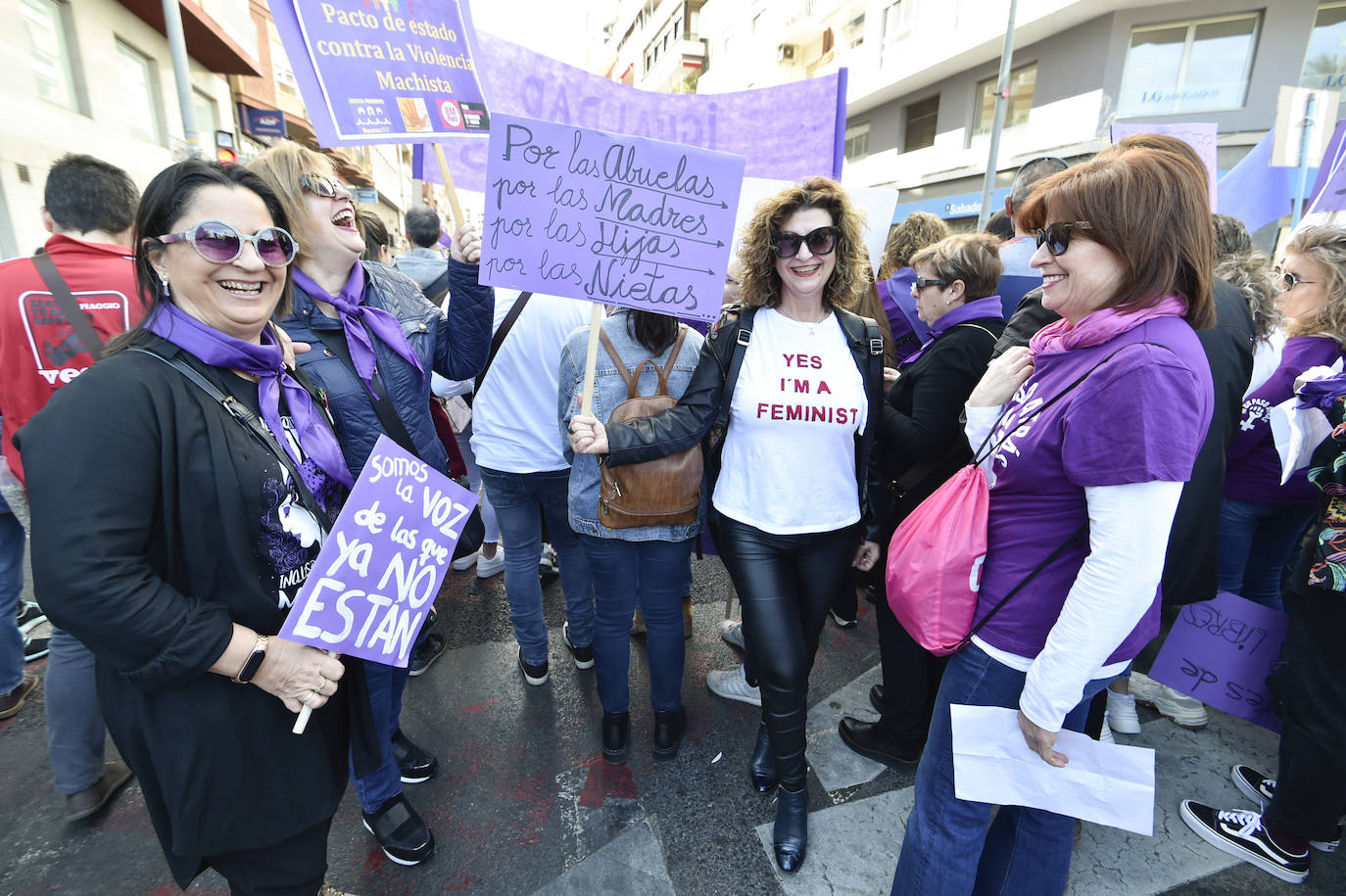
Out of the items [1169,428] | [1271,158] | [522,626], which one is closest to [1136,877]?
[1169,428]

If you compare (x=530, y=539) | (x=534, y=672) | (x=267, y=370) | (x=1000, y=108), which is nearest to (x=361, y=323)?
(x=267, y=370)

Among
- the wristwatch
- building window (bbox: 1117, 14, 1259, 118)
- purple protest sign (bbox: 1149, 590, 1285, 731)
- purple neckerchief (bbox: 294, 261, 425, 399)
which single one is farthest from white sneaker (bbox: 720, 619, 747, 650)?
building window (bbox: 1117, 14, 1259, 118)

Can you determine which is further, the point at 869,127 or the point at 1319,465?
the point at 869,127

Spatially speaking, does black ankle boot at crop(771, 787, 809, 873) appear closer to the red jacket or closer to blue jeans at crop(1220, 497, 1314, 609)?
blue jeans at crop(1220, 497, 1314, 609)

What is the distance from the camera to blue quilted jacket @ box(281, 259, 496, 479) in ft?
6.34

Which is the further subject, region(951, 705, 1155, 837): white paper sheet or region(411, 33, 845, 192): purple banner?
region(411, 33, 845, 192): purple banner

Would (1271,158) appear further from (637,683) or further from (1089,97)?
(1089,97)

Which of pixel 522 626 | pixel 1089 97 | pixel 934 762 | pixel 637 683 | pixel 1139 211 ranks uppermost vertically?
pixel 1089 97

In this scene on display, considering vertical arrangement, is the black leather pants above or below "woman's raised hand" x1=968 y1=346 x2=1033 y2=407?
below

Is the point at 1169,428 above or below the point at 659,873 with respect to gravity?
above

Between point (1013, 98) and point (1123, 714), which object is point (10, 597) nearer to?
point (1123, 714)

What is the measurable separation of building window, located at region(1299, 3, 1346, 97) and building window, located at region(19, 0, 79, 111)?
21.0 metres

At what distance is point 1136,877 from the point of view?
7.16 feet

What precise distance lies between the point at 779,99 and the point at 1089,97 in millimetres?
14607
